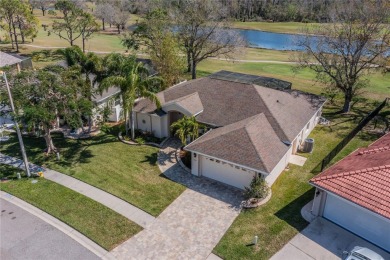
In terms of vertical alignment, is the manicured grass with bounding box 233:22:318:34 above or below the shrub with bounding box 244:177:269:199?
above

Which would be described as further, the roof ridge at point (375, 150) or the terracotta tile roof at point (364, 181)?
the roof ridge at point (375, 150)

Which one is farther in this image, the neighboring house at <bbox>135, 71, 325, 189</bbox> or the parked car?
the neighboring house at <bbox>135, 71, 325, 189</bbox>

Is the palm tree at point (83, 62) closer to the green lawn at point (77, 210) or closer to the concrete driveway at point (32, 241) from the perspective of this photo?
the green lawn at point (77, 210)

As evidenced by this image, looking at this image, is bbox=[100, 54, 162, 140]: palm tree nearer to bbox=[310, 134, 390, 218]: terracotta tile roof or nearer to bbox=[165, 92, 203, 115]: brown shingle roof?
bbox=[165, 92, 203, 115]: brown shingle roof

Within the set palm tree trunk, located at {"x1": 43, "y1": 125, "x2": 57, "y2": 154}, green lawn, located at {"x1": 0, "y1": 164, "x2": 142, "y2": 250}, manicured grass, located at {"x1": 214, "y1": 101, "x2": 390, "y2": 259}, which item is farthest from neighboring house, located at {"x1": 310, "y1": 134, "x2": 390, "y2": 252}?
palm tree trunk, located at {"x1": 43, "y1": 125, "x2": 57, "y2": 154}

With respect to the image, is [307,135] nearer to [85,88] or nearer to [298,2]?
[85,88]

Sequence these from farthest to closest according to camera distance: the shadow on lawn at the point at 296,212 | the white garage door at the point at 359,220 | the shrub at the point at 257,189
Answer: the shrub at the point at 257,189
the shadow on lawn at the point at 296,212
the white garage door at the point at 359,220

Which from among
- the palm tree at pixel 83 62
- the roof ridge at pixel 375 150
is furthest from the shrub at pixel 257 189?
the palm tree at pixel 83 62
